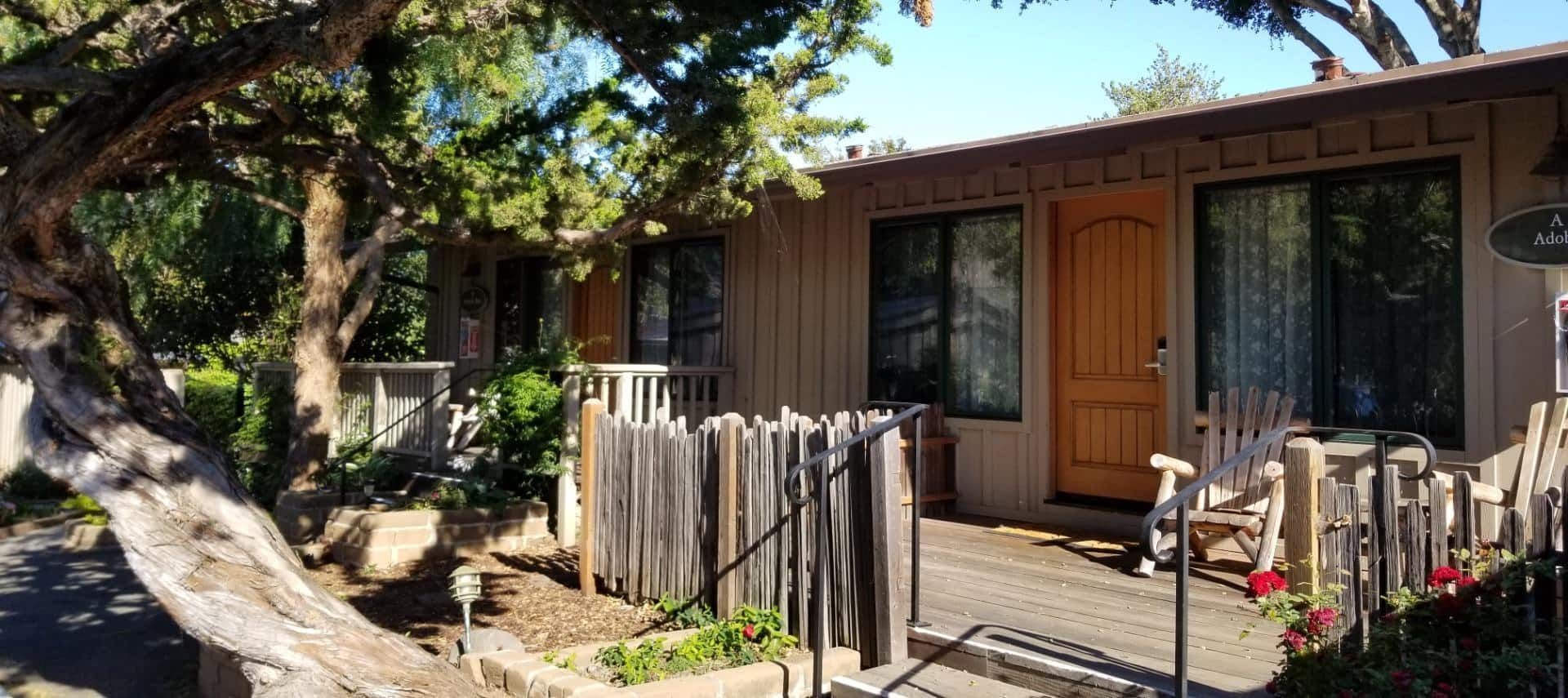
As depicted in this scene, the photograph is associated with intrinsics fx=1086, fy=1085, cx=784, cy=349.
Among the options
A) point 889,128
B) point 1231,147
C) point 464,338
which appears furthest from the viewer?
point 889,128

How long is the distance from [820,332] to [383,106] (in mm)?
4159

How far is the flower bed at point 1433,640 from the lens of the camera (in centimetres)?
325

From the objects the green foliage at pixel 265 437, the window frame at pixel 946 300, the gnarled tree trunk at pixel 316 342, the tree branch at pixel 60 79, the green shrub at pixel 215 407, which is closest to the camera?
the tree branch at pixel 60 79

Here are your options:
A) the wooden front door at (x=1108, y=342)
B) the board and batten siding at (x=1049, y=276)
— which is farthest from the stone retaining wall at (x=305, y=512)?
the wooden front door at (x=1108, y=342)

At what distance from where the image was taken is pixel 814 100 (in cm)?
821

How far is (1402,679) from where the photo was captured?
10.6ft

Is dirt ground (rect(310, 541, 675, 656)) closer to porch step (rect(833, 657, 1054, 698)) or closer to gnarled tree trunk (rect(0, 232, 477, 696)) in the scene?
gnarled tree trunk (rect(0, 232, 477, 696))

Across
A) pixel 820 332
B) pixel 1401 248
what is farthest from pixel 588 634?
pixel 1401 248

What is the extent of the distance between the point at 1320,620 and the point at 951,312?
493cm

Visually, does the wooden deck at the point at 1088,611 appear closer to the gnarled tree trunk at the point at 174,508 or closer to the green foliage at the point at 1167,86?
the gnarled tree trunk at the point at 174,508

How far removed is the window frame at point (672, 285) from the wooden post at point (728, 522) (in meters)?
4.23

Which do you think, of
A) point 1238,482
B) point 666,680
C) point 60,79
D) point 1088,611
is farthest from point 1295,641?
point 60,79

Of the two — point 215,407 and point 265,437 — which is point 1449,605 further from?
point 215,407

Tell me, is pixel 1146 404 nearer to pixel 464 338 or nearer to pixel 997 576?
pixel 997 576
